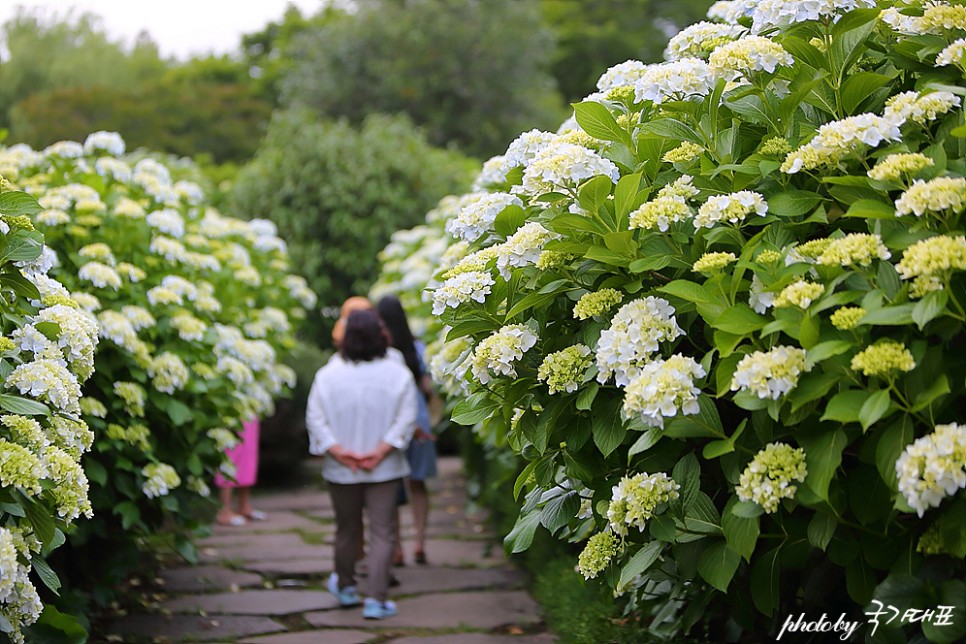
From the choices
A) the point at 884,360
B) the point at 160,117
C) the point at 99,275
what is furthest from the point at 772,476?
the point at 160,117

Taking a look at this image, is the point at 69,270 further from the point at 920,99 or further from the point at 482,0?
the point at 482,0

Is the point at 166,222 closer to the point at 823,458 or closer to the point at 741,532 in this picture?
the point at 741,532

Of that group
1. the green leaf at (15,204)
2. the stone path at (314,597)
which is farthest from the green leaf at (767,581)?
the stone path at (314,597)

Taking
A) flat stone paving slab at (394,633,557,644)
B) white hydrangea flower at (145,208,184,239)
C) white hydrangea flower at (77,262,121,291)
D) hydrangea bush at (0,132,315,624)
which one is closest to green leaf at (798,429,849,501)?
hydrangea bush at (0,132,315,624)

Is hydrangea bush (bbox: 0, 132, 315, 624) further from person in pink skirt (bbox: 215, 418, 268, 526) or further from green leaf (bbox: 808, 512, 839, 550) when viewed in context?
green leaf (bbox: 808, 512, 839, 550)

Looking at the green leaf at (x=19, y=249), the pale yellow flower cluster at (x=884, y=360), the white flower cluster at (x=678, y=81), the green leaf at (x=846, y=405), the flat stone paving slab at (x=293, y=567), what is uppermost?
the white flower cluster at (x=678, y=81)

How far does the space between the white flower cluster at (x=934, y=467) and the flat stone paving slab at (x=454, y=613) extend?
3299 mm

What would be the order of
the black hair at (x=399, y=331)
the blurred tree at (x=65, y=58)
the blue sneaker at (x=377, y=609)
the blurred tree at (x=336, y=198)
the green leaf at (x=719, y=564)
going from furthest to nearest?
the blurred tree at (x=65, y=58), the blurred tree at (x=336, y=198), the black hair at (x=399, y=331), the blue sneaker at (x=377, y=609), the green leaf at (x=719, y=564)

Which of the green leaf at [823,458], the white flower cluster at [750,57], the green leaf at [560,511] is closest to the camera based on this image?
the green leaf at [823,458]

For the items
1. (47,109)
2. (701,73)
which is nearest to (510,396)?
(701,73)

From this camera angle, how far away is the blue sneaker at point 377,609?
16.7ft

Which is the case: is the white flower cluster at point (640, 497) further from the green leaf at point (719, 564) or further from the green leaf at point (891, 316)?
the green leaf at point (891, 316)

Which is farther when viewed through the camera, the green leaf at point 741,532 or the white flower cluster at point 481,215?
the white flower cluster at point 481,215

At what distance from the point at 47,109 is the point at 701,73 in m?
20.4
